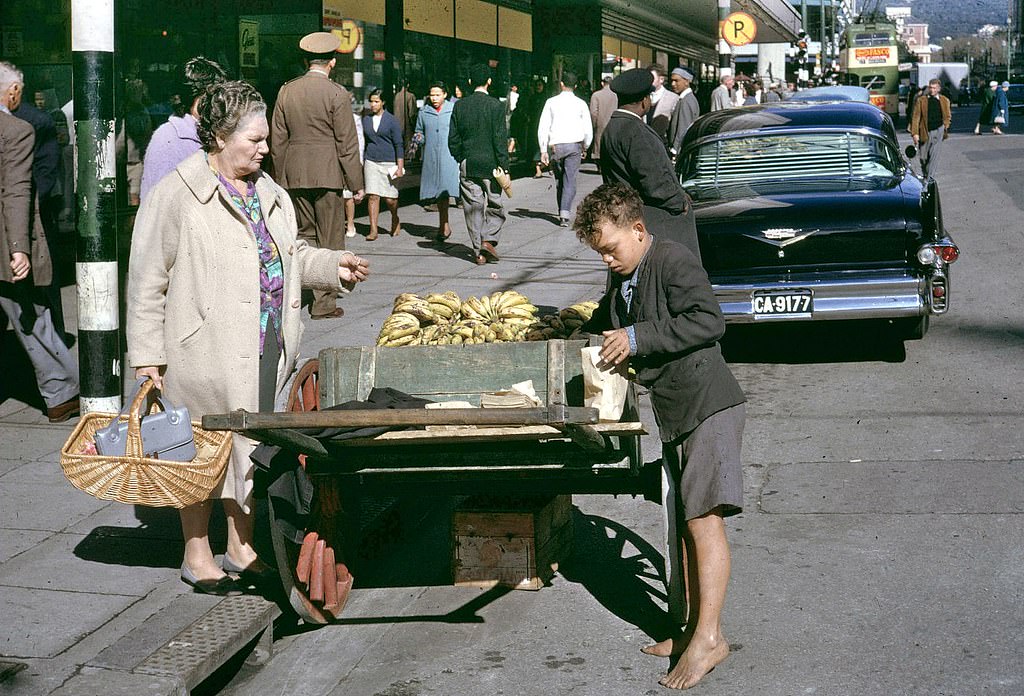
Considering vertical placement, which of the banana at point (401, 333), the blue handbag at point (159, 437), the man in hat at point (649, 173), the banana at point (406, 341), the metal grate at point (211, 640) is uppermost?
the man in hat at point (649, 173)

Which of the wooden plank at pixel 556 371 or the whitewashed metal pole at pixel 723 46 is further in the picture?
the whitewashed metal pole at pixel 723 46

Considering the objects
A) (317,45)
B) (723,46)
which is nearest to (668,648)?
(317,45)

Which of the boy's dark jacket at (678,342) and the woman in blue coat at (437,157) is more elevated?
the woman in blue coat at (437,157)

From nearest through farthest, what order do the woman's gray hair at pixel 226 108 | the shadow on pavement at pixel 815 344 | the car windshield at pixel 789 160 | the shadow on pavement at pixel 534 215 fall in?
the woman's gray hair at pixel 226 108, the shadow on pavement at pixel 815 344, the car windshield at pixel 789 160, the shadow on pavement at pixel 534 215

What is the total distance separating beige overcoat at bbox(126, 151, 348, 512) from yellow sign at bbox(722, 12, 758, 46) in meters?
23.0

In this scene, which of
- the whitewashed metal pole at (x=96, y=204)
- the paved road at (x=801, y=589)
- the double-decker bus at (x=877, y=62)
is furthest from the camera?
the double-decker bus at (x=877, y=62)

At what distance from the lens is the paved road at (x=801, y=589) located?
444cm

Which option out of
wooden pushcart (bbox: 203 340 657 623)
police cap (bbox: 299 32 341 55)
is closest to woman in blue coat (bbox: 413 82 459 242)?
police cap (bbox: 299 32 341 55)

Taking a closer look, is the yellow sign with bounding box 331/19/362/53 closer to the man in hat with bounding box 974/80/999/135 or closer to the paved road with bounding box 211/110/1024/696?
the paved road with bounding box 211/110/1024/696

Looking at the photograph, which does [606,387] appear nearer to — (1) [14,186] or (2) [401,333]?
(2) [401,333]

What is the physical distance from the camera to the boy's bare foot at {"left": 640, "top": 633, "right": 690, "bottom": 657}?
4.55 meters

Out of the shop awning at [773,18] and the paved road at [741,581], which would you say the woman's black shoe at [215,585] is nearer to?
the paved road at [741,581]

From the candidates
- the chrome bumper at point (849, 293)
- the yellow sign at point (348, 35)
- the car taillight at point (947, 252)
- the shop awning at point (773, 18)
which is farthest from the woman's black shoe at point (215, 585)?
the shop awning at point (773, 18)

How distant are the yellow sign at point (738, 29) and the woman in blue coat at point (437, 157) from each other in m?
12.4
